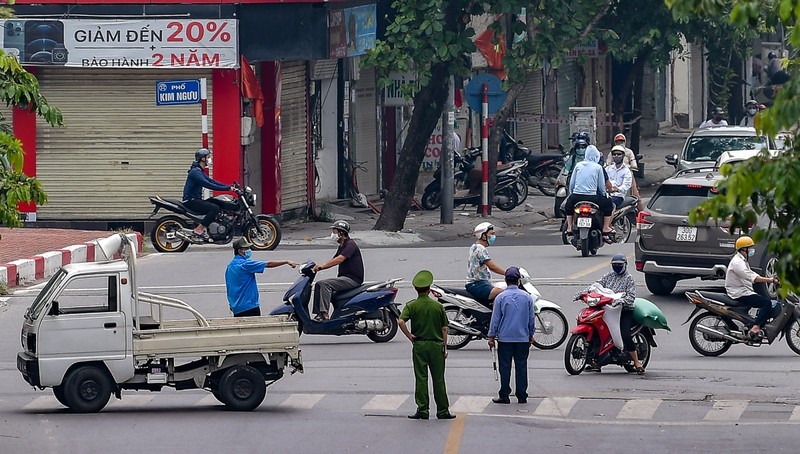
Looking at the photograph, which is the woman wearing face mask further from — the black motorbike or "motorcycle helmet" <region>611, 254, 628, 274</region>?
the black motorbike

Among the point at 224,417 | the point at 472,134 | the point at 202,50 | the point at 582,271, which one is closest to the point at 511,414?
the point at 224,417

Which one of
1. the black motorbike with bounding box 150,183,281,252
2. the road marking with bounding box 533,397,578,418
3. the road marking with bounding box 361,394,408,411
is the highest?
the black motorbike with bounding box 150,183,281,252

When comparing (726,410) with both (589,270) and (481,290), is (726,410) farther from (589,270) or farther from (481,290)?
(589,270)

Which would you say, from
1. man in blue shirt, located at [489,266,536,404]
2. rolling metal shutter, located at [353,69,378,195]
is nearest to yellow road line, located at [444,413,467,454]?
man in blue shirt, located at [489,266,536,404]

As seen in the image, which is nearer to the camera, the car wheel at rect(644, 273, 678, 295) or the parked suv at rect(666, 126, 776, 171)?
the car wheel at rect(644, 273, 678, 295)

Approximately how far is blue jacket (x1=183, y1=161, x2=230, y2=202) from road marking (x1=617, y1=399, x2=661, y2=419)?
35.7ft

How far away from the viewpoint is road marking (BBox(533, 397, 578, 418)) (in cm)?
1323

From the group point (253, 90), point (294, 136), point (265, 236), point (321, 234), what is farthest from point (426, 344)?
point (294, 136)

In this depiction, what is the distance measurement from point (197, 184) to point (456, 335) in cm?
828

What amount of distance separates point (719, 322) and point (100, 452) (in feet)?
23.8

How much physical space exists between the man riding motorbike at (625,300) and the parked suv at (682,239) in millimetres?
3326

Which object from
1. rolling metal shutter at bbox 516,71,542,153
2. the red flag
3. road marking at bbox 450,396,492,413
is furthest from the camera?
rolling metal shutter at bbox 516,71,542,153

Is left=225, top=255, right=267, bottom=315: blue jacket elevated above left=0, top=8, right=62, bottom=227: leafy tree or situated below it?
below

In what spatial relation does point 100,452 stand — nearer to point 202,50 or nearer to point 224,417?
point 224,417
